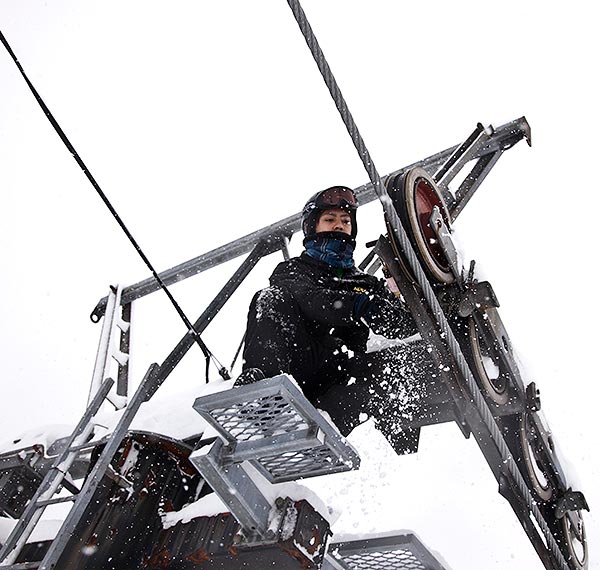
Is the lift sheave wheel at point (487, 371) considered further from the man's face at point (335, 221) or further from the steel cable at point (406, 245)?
the man's face at point (335, 221)

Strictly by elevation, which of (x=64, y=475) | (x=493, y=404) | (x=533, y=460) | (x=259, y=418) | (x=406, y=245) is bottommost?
(x=533, y=460)

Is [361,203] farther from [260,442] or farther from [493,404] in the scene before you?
[260,442]

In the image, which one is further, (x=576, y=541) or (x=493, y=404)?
(x=576, y=541)

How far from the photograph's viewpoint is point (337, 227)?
4047mm

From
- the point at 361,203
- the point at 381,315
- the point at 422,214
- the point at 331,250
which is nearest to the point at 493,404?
the point at 381,315

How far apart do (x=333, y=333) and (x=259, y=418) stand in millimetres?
1252

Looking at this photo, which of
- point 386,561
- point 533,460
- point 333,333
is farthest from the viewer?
point 386,561

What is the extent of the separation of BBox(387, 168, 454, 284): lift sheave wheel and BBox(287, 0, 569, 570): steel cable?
0.41 meters

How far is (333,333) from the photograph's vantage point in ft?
12.6

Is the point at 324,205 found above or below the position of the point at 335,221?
above

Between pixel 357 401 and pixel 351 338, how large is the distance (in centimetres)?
40

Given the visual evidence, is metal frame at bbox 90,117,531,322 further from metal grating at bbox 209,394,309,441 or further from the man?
metal grating at bbox 209,394,309,441

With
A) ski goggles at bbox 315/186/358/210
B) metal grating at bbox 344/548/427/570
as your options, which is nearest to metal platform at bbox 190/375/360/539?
metal grating at bbox 344/548/427/570

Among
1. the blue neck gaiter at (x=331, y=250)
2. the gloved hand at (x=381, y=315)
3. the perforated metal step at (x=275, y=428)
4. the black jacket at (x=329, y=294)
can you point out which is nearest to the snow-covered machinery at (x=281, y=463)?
the perforated metal step at (x=275, y=428)
